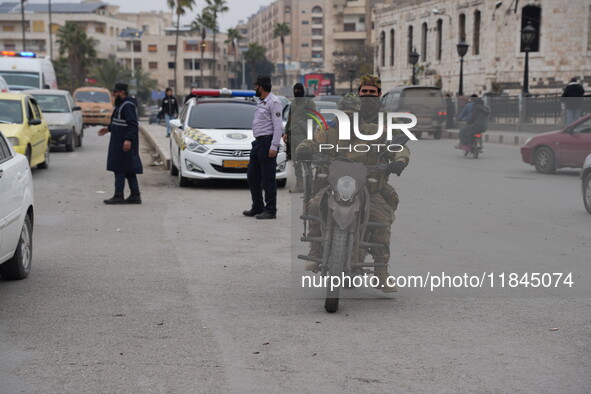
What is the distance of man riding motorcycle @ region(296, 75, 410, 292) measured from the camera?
6.27 metres

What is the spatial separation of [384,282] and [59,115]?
18952mm

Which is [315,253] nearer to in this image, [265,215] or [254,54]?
[265,215]

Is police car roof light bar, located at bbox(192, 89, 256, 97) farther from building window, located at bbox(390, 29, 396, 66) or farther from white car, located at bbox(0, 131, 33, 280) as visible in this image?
building window, located at bbox(390, 29, 396, 66)

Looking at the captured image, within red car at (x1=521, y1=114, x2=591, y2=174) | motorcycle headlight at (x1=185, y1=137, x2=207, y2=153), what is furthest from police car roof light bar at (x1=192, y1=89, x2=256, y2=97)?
red car at (x1=521, y1=114, x2=591, y2=174)

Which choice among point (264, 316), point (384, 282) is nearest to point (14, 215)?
point (264, 316)

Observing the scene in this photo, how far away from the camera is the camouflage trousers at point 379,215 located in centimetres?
646

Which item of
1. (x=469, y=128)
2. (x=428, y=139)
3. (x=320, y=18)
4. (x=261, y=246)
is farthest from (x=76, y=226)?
(x=320, y=18)

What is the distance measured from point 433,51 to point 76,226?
6248cm

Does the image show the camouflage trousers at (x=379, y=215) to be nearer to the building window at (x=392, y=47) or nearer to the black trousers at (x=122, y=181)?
the black trousers at (x=122, y=181)

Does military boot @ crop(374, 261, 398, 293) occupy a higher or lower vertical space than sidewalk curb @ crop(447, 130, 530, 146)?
higher

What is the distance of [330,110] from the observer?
6.16m

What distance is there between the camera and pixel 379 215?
21.2 feet

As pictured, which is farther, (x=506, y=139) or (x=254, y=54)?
(x=254, y=54)

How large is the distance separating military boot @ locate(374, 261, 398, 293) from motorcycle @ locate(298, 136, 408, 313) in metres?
0.36
